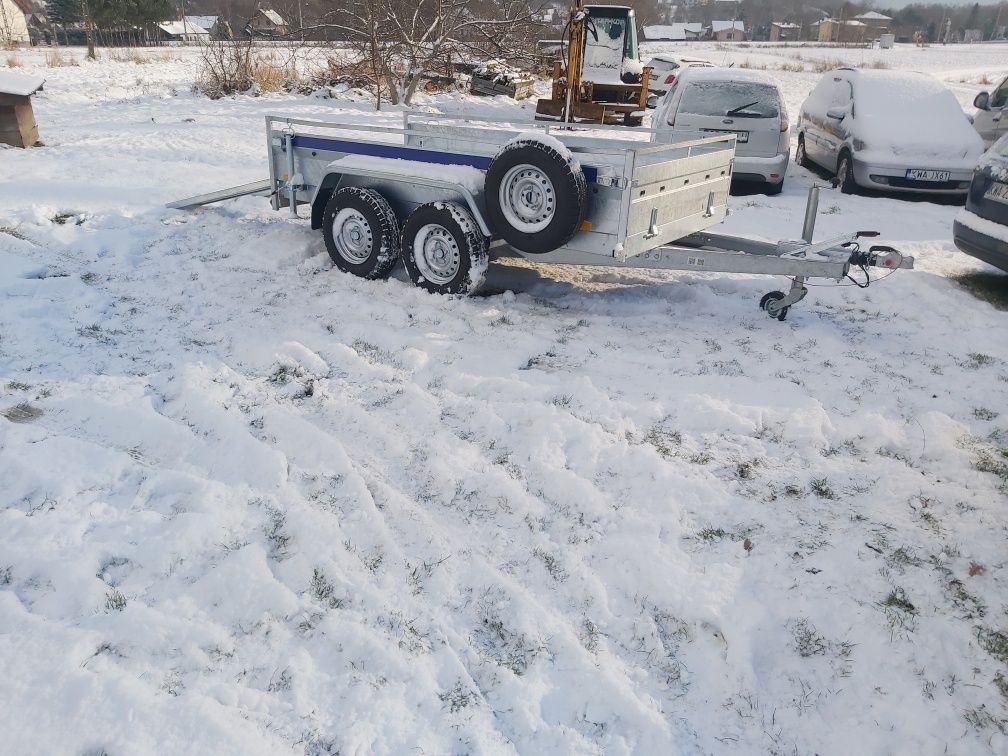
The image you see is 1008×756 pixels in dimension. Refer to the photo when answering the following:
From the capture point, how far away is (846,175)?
434 inches

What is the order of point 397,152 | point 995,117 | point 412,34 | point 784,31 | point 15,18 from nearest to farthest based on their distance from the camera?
point 397,152
point 995,117
point 412,34
point 15,18
point 784,31

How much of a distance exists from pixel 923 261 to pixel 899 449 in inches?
177

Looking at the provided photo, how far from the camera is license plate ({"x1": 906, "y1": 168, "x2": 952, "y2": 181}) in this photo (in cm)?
1030

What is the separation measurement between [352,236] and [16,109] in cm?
778

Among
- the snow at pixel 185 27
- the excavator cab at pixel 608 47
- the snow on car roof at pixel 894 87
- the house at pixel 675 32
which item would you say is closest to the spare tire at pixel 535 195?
the snow on car roof at pixel 894 87

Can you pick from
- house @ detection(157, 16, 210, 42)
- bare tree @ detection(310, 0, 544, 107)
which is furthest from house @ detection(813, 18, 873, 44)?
bare tree @ detection(310, 0, 544, 107)

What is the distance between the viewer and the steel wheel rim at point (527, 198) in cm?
542

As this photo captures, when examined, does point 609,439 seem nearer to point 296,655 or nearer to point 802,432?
point 802,432

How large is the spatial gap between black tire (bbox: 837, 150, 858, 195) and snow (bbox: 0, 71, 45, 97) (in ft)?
37.8

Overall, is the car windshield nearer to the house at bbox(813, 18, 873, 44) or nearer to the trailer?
the trailer

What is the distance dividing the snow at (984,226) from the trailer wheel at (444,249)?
4.37 metres

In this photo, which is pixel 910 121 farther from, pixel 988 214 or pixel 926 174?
pixel 988 214

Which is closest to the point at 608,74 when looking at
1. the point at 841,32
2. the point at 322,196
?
the point at 322,196

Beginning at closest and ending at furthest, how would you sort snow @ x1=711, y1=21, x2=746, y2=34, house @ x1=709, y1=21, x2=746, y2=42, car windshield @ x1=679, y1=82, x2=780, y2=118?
car windshield @ x1=679, y1=82, x2=780, y2=118 → house @ x1=709, y1=21, x2=746, y2=42 → snow @ x1=711, y1=21, x2=746, y2=34
